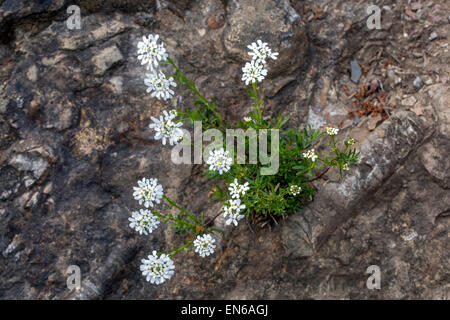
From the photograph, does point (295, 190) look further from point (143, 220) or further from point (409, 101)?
point (409, 101)

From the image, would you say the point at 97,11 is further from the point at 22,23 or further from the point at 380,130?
the point at 380,130

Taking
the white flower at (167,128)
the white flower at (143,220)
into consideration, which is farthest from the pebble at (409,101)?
the white flower at (143,220)

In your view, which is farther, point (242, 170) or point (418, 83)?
point (418, 83)

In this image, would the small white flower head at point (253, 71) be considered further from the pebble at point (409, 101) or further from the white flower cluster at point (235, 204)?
the pebble at point (409, 101)

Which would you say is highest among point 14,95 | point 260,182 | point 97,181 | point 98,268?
point 14,95

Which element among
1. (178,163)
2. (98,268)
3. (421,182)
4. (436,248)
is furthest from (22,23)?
(436,248)

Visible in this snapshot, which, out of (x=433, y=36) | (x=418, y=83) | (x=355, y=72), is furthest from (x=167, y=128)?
(x=433, y=36)
